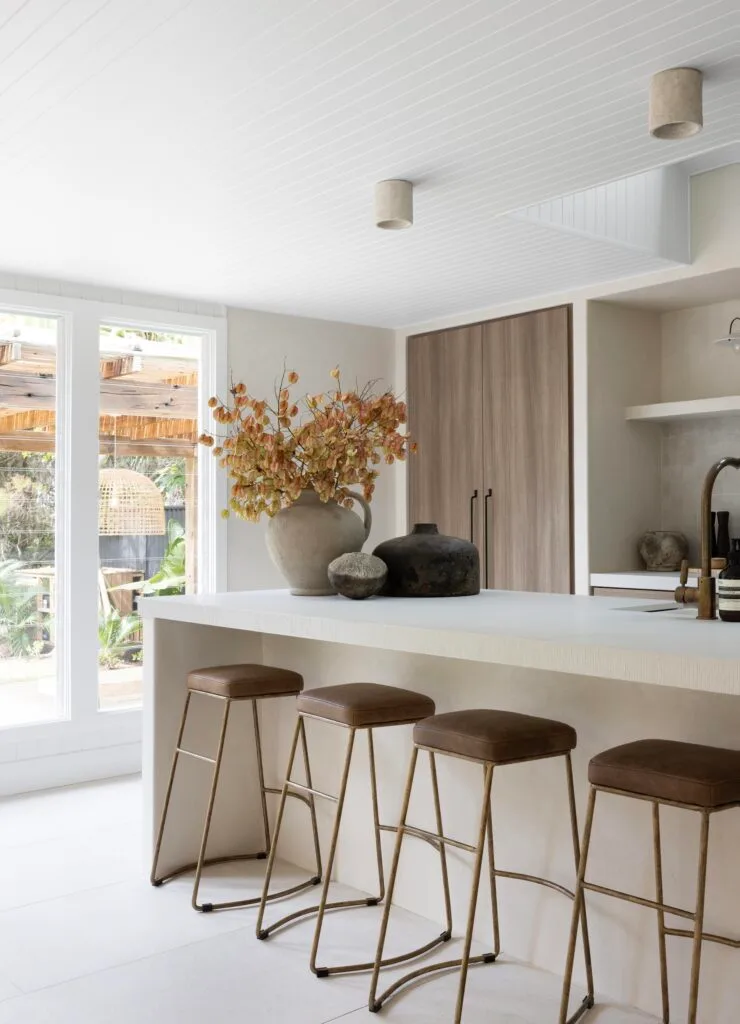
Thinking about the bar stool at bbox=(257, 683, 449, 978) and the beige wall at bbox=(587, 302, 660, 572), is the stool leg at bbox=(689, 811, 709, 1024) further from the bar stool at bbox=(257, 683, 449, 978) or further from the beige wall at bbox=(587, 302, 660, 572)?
the beige wall at bbox=(587, 302, 660, 572)

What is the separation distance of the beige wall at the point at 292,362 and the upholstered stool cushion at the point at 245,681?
6.97 ft

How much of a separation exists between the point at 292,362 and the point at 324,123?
2757 millimetres

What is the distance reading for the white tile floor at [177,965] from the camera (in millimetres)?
2443

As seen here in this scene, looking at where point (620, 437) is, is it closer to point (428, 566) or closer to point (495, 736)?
point (428, 566)

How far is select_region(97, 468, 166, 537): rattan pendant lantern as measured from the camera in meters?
5.05

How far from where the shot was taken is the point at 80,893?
3.28m

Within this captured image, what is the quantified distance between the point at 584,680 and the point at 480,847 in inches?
22.4

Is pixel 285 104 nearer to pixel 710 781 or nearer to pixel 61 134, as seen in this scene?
pixel 61 134

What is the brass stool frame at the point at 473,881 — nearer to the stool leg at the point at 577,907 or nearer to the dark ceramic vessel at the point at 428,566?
the stool leg at the point at 577,907

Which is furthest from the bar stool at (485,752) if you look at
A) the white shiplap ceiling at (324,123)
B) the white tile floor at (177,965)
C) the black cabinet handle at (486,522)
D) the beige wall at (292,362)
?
the beige wall at (292,362)

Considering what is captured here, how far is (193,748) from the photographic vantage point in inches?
139

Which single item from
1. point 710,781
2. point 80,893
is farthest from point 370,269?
point 710,781

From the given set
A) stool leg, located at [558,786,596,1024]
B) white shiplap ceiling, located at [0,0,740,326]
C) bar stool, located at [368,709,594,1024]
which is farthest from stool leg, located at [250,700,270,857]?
white shiplap ceiling, located at [0,0,740,326]

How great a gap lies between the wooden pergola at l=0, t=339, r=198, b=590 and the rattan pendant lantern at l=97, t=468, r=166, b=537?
0.14m
